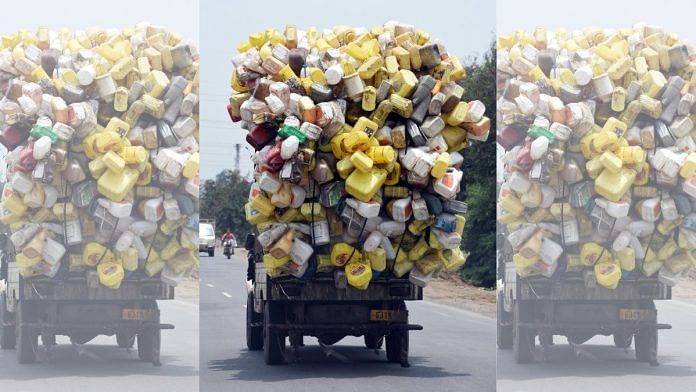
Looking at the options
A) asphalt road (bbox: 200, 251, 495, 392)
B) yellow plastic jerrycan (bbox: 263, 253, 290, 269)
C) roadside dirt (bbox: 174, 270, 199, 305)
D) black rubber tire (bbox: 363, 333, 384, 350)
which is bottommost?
asphalt road (bbox: 200, 251, 495, 392)

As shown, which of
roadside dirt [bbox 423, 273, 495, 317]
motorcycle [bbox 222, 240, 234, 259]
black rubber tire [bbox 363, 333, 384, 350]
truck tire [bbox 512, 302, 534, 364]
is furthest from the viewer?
motorcycle [bbox 222, 240, 234, 259]

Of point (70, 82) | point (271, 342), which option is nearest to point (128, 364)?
point (271, 342)

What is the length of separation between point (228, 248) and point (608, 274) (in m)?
34.9

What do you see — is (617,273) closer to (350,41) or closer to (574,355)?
(574,355)

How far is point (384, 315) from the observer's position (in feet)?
48.2

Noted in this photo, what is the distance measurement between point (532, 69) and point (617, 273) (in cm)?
260

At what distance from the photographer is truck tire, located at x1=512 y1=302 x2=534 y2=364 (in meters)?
14.9

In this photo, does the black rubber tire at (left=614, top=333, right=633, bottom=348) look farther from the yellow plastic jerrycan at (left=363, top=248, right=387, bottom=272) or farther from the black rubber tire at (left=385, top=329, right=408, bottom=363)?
the yellow plastic jerrycan at (left=363, top=248, right=387, bottom=272)

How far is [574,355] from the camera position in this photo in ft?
48.6

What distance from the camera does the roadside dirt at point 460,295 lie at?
1069 inches

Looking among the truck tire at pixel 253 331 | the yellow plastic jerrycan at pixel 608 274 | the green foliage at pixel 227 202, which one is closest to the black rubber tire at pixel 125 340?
the truck tire at pixel 253 331

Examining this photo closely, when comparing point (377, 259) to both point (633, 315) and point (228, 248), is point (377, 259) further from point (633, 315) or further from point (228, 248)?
point (228, 248)

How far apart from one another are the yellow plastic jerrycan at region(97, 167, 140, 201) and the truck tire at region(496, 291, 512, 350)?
490 centimetres

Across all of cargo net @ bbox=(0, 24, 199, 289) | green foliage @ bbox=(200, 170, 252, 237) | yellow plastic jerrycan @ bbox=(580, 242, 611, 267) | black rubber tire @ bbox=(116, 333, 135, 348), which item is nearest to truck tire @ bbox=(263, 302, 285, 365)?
cargo net @ bbox=(0, 24, 199, 289)
